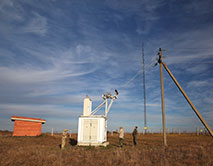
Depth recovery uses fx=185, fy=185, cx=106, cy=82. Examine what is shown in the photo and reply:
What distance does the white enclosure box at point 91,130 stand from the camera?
1822 centimetres

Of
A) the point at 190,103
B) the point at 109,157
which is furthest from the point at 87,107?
the point at 190,103

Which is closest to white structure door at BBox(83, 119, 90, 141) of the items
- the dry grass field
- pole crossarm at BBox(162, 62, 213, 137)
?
the dry grass field

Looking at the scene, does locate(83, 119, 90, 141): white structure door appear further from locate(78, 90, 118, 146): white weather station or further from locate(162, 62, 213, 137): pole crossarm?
locate(162, 62, 213, 137): pole crossarm

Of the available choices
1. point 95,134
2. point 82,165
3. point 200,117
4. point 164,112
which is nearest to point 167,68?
point 164,112

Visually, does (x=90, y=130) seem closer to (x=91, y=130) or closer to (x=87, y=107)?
(x=91, y=130)

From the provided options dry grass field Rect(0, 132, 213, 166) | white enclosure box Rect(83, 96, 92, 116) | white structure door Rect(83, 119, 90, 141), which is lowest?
dry grass field Rect(0, 132, 213, 166)

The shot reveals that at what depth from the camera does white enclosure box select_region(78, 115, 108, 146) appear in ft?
59.8

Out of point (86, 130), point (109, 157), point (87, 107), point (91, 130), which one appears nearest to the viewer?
point (109, 157)

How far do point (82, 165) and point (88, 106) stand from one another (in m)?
10.3

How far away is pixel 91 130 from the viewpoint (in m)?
18.4

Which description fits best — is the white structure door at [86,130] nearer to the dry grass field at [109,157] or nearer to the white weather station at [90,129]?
the white weather station at [90,129]

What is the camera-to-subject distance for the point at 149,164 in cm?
915

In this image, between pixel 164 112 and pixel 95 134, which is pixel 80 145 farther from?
pixel 164 112

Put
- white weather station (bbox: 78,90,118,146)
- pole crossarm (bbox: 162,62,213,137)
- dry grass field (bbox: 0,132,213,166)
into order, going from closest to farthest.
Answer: dry grass field (bbox: 0,132,213,166), pole crossarm (bbox: 162,62,213,137), white weather station (bbox: 78,90,118,146)
